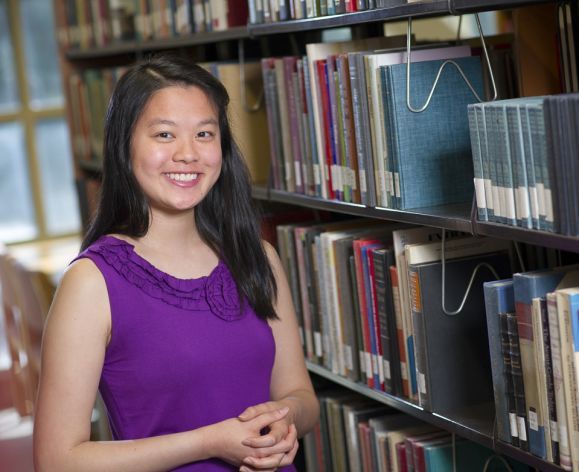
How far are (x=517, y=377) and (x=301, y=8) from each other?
1.08m

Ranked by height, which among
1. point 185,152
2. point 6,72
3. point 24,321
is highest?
point 6,72

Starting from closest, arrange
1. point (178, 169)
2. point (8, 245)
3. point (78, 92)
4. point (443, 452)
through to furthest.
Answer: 1. point (178, 169)
2. point (443, 452)
3. point (78, 92)
4. point (8, 245)

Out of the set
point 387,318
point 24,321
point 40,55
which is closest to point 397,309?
point 387,318

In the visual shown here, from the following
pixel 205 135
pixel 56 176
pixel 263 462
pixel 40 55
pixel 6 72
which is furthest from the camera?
pixel 56 176

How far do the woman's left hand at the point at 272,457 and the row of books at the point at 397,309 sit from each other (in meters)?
0.36

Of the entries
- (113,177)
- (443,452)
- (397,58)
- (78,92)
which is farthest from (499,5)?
(78,92)

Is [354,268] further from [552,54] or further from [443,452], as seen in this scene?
[552,54]

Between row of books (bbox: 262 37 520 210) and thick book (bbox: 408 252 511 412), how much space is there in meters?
0.15

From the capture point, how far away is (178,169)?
1962mm

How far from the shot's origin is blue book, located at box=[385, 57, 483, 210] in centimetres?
209

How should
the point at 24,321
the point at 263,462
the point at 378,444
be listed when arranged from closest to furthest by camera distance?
1. the point at 263,462
2. the point at 378,444
3. the point at 24,321

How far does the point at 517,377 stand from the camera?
6.04 ft

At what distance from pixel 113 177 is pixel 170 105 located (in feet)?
0.60

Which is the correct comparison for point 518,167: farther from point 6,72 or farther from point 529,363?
point 6,72
